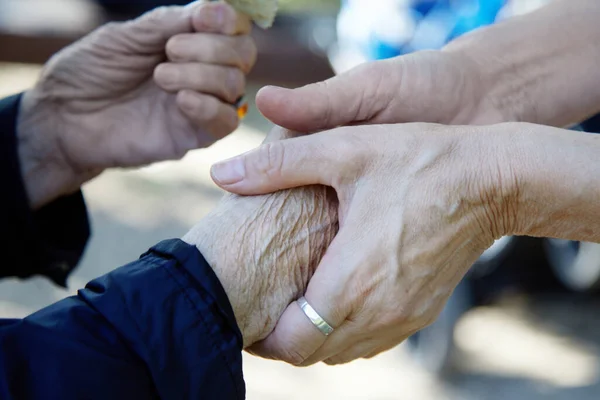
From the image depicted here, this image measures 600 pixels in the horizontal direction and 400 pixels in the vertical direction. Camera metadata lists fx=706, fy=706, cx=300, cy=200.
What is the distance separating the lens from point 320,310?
1.02 metres

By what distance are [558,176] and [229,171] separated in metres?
0.48

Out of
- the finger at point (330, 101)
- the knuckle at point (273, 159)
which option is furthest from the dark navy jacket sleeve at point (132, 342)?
the finger at point (330, 101)

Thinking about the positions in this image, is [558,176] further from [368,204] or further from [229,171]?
[229,171]

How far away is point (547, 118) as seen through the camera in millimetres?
1330

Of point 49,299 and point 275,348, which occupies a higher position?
point 275,348

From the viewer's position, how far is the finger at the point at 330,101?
111 cm

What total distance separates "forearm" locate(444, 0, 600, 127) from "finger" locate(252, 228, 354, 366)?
19.3 inches

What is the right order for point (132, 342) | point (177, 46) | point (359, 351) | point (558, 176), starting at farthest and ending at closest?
point (177, 46) → point (359, 351) → point (558, 176) → point (132, 342)

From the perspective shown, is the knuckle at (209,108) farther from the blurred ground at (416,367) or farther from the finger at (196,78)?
the blurred ground at (416,367)

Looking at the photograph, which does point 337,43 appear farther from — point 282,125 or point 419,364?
point 282,125

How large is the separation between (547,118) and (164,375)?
880 millimetres

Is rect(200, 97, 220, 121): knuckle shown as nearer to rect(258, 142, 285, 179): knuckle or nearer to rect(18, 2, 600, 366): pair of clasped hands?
rect(18, 2, 600, 366): pair of clasped hands

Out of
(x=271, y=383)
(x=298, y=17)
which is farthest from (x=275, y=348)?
(x=298, y=17)

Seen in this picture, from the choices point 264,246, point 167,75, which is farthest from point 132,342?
point 167,75
